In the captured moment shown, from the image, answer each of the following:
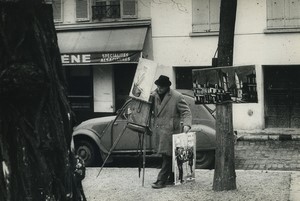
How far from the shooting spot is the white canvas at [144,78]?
9.25 metres

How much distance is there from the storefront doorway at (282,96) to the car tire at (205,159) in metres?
8.29

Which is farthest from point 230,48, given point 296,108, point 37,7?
point 296,108

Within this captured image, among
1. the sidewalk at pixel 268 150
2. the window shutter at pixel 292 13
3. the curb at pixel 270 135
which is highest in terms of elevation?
the window shutter at pixel 292 13

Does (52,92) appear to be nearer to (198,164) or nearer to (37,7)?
(37,7)

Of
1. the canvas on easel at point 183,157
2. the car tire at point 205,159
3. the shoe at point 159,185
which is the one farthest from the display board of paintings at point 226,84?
the car tire at point 205,159

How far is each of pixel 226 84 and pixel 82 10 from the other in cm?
1401

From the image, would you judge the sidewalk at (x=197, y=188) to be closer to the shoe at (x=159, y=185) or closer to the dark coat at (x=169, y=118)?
the shoe at (x=159, y=185)

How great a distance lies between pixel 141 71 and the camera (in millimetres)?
9320

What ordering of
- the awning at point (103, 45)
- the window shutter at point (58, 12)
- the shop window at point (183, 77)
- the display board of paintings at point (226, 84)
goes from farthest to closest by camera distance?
the window shutter at point (58, 12)
the shop window at point (183, 77)
the awning at point (103, 45)
the display board of paintings at point (226, 84)

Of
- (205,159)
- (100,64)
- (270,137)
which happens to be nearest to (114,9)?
(100,64)

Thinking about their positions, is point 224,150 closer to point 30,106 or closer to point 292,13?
point 30,106

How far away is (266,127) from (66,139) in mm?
15603

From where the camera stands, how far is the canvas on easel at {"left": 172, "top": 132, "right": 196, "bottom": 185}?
8664mm

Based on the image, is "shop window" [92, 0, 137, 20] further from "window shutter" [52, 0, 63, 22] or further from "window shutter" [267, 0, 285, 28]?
"window shutter" [267, 0, 285, 28]
